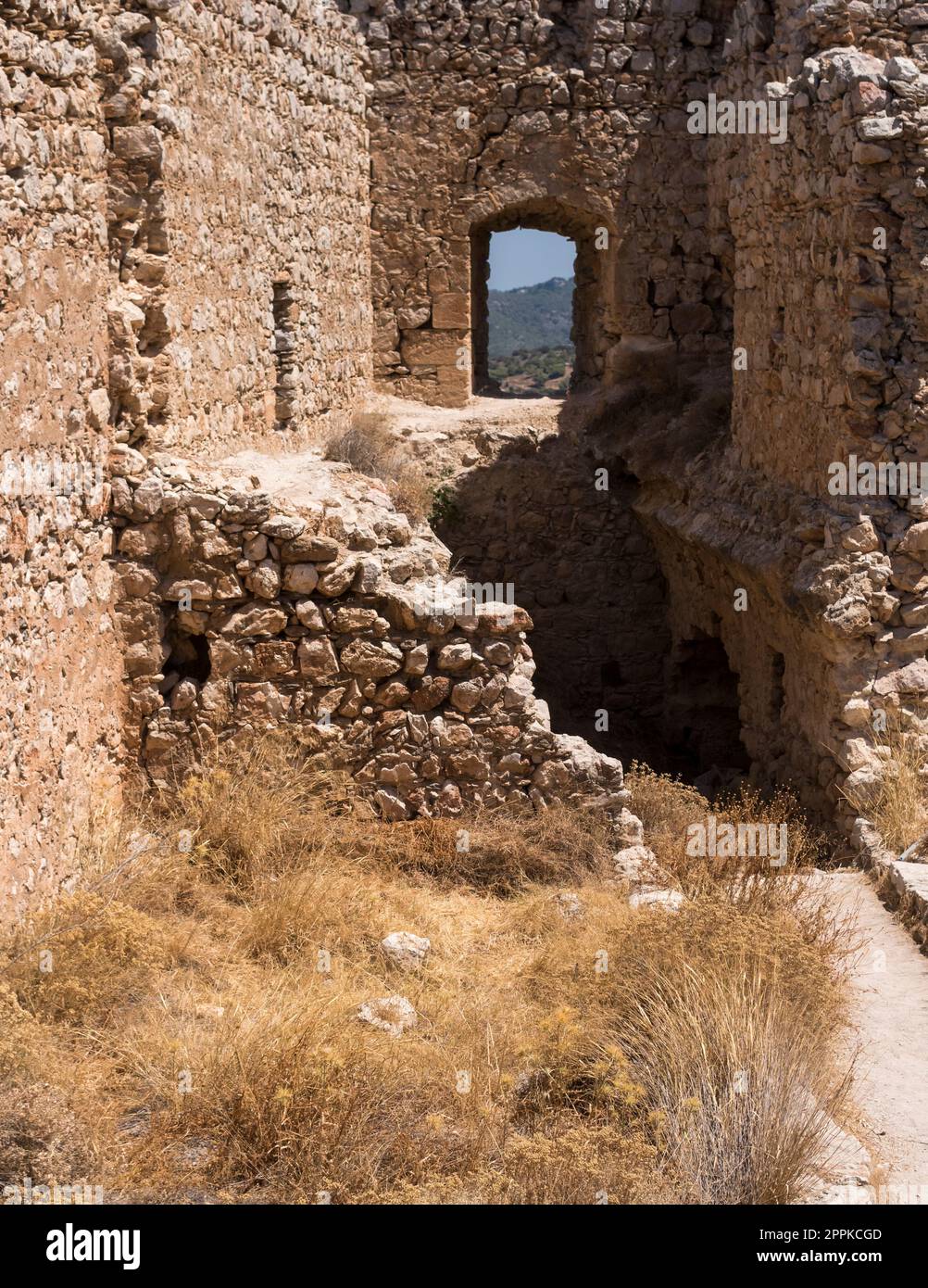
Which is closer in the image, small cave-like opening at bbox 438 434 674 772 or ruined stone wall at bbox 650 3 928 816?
ruined stone wall at bbox 650 3 928 816

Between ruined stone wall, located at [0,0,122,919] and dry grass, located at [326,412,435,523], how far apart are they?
2.93 meters

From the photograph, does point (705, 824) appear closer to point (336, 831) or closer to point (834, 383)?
point (336, 831)

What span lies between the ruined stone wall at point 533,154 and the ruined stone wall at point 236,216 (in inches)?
19.5

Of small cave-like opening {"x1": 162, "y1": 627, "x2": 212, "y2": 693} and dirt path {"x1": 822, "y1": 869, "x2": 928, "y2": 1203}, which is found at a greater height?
small cave-like opening {"x1": 162, "y1": 627, "x2": 212, "y2": 693}

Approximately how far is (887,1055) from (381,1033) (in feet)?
6.65

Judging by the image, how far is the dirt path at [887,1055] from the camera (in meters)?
4.81

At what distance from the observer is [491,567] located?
1291 cm

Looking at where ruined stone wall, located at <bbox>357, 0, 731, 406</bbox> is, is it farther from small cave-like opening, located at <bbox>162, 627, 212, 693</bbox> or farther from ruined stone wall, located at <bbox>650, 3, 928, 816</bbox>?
small cave-like opening, located at <bbox>162, 627, 212, 693</bbox>

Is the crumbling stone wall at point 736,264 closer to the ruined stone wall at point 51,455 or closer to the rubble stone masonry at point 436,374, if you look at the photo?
the rubble stone masonry at point 436,374

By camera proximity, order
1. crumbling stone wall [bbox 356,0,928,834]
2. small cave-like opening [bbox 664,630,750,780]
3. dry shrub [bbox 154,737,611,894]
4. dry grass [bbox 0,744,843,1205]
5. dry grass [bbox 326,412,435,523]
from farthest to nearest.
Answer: small cave-like opening [bbox 664,630,750,780] < dry grass [bbox 326,412,435,523] < crumbling stone wall [bbox 356,0,928,834] < dry shrub [bbox 154,737,611,894] < dry grass [bbox 0,744,843,1205]

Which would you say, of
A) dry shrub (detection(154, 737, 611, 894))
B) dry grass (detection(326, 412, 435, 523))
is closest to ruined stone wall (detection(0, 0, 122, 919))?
dry shrub (detection(154, 737, 611, 894))

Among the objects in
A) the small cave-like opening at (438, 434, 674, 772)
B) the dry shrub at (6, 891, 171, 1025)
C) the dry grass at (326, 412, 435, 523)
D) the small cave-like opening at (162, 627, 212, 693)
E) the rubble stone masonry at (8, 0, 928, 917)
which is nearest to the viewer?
the dry shrub at (6, 891, 171, 1025)

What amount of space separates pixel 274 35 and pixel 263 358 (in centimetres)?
214

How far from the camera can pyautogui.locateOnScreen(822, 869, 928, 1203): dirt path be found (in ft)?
15.8
